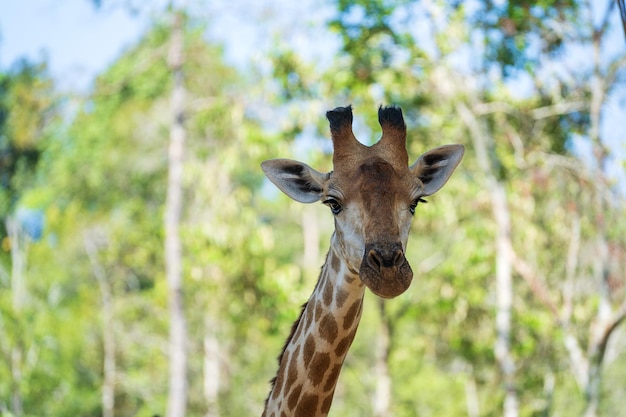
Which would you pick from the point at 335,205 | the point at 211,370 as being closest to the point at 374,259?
the point at 335,205

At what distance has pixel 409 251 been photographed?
2506 cm

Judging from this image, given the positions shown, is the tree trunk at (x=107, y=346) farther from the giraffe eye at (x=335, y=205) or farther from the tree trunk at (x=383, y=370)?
the giraffe eye at (x=335, y=205)

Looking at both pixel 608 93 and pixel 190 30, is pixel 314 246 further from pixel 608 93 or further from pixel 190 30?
pixel 608 93

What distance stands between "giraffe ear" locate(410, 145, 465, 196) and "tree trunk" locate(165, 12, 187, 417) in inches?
583

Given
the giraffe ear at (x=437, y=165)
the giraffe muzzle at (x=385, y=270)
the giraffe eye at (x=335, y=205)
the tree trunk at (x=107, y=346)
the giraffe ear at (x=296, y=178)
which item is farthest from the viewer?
the tree trunk at (x=107, y=346)

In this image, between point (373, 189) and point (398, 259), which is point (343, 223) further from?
point (398, 259)

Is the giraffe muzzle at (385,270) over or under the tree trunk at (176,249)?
under

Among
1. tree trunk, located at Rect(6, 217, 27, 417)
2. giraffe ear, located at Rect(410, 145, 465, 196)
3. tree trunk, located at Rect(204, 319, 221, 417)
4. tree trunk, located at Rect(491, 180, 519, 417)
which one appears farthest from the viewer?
tree trunk, located at Rect(204, 319, 221, 417)

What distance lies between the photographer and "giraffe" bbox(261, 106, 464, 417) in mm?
4859

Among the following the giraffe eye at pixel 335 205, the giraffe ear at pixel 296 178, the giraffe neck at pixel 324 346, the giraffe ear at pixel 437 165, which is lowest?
the giraffe neck at pixel 324 346

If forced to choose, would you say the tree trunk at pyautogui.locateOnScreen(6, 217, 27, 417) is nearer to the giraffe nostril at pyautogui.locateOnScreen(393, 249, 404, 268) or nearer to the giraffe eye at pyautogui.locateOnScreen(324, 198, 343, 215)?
the giraffe eye at pyautogui.locateOnScreen(324, 198, 343, 215)

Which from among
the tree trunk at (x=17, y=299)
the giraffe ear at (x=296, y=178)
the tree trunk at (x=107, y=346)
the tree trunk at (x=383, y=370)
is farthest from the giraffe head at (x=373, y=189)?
the tree trunk at (x=107, y=346)

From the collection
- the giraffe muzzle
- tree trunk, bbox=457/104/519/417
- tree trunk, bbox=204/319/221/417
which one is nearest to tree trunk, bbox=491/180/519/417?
tree trunk, bbox=457/104/519/417

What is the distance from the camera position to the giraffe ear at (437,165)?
5551 millimetres
